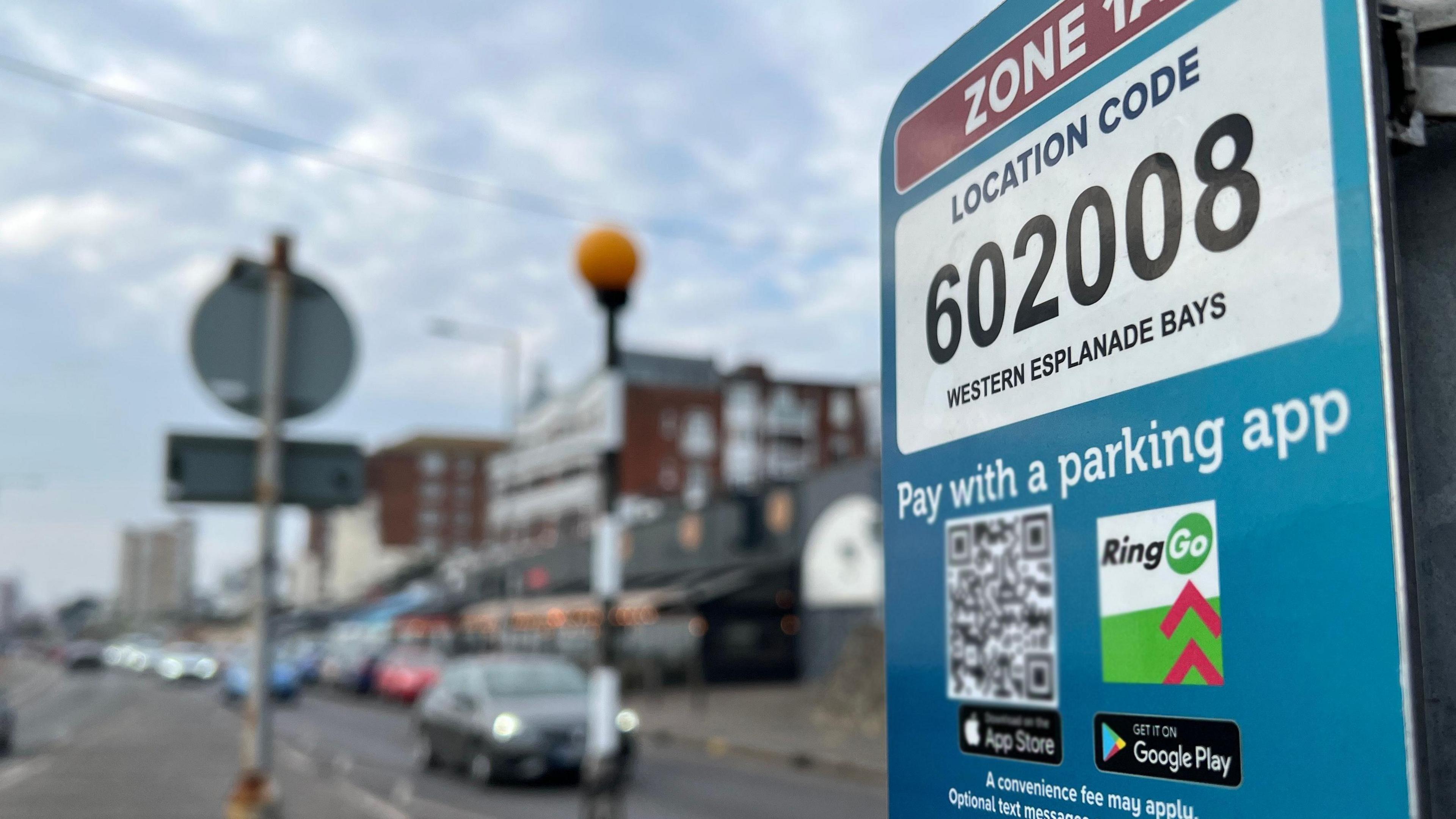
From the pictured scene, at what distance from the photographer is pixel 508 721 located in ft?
46.4

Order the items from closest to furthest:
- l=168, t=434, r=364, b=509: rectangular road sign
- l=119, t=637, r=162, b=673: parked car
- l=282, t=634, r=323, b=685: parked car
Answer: l=168, t=434, r=364, b=509: rectangular road sign < l=282, t=634, r=323, b=685: parked car < l=119, t=637, r=162, b=673: parked car

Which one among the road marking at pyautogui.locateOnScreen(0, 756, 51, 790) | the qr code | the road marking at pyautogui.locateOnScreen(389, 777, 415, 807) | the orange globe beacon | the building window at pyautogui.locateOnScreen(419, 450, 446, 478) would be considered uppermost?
the building window at pyautogui.locateOnScreen(419, 450, 446, 478)

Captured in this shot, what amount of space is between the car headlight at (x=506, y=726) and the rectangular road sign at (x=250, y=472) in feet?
28.8

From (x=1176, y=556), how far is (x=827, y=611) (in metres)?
29.5

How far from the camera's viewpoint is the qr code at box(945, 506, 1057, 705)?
63.4 inches

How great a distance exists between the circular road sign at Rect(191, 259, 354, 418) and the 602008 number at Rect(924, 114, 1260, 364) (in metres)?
4.23

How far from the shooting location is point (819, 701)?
24.0 meters

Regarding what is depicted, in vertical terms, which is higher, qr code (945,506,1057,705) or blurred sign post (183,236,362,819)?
blurred sign post (183,236,362,819)

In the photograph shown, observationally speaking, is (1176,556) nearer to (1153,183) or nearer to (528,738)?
(1153,183)

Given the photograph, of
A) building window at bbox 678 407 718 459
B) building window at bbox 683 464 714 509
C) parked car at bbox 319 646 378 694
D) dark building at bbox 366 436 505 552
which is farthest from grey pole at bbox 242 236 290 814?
dark building at bbox 366 436 505 552

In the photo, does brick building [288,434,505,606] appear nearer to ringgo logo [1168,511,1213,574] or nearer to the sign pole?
the sign pole

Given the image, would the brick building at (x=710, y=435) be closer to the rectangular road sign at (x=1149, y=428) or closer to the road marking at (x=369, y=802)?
the road marking at (x=369, y=802)

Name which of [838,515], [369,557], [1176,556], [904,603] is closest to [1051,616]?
[1176,556]

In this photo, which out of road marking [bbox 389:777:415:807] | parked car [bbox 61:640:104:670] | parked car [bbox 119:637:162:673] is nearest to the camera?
road marking [bbox 389:777:415:807]
